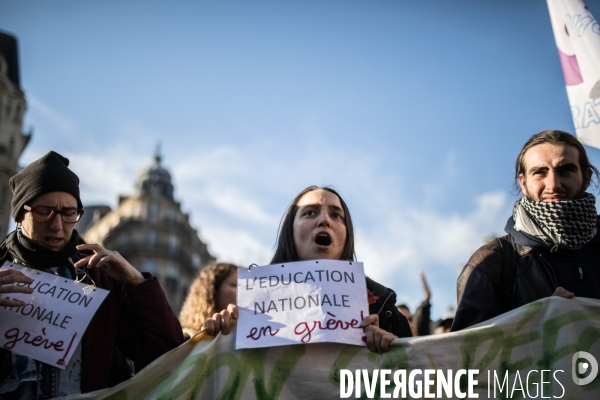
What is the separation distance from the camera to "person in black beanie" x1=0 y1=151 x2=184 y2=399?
271 centimetres

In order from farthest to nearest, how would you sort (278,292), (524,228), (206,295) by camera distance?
(206,295)
(524,228)
(278,292)

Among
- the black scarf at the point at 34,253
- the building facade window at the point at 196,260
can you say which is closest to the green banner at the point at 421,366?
the black scarf at the point at 34,253

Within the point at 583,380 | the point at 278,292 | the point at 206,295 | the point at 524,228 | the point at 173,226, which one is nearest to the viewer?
the point at 583,380

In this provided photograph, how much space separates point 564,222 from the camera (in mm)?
2867

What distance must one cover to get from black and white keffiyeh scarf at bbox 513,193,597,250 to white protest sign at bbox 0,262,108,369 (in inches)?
79.0

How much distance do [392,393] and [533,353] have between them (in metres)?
0.63

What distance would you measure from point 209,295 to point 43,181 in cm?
182

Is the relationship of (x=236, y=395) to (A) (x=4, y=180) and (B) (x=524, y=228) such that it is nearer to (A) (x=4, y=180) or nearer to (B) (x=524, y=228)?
(B) (x=524, y=228)

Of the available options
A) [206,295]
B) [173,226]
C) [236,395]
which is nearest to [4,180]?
[173,226]

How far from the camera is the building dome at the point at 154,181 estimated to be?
157ft

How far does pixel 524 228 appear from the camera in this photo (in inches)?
116

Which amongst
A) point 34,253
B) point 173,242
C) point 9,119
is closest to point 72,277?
point 34,253

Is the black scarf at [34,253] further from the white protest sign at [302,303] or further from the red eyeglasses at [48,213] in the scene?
the white protest sign at [302,303]

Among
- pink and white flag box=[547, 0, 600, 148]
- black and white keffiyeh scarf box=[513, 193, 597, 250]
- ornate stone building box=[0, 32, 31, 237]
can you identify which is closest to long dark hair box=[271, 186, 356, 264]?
black and white keffiyeh scarf box=[513, 193, 597, 250]
